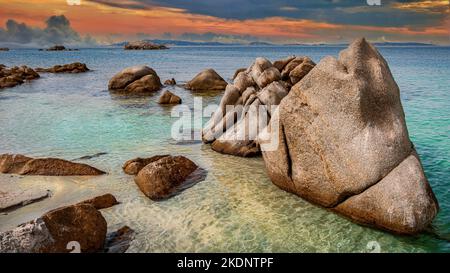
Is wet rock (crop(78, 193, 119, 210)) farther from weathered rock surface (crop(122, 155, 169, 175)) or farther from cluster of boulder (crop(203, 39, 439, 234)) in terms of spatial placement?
cluster of boulder (crop(203, 39, 439, 234))

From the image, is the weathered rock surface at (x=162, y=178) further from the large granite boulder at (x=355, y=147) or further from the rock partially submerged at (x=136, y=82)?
the rock partially submerged at (x=136, y=82)

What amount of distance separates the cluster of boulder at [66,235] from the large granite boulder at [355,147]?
223 inches

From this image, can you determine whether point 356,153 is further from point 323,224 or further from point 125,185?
point 125,185

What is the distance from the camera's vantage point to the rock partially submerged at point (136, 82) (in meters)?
40.2

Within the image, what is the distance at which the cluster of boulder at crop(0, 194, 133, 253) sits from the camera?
8.07m

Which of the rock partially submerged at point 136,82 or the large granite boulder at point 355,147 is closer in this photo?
the large granite boulder at point 355,147

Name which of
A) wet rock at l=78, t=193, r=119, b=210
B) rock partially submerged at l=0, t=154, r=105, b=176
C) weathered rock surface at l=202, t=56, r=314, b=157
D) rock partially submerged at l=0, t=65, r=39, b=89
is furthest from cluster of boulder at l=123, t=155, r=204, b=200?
rock partially submerged at l=0, t=65, r=39, b=89

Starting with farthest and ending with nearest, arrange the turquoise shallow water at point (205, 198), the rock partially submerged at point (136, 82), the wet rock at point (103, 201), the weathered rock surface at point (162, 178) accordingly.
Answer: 1. the rock partially submerged at point (136, 82)
2. the weathered rock surface at point (162, 178)
3. the wet rock at point (103, 201)
4. the turquoise shallow water at point (205, 198)

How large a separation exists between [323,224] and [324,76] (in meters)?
4.41

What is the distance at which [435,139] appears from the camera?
1895 centimetres

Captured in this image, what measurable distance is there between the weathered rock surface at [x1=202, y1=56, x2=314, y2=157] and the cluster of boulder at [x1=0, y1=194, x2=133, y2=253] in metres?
7.74

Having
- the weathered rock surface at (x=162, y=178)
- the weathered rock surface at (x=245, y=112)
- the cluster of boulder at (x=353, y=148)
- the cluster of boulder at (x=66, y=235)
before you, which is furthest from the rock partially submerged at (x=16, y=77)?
the cluster of boulder at (x=353, y=148)
